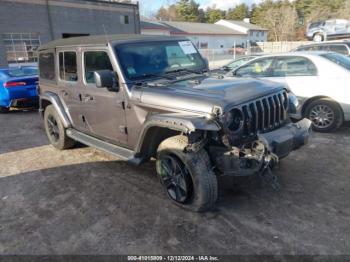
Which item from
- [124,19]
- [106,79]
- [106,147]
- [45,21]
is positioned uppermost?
[124,19]

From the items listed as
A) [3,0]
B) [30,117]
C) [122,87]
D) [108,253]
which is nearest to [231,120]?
[122,87]

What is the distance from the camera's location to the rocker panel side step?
4.08 m

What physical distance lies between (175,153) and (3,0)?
23.1 metres

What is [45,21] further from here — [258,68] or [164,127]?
[164,127]

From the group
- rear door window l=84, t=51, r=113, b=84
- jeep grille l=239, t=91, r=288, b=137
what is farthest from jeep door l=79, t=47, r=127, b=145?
jeep grille l=239, t=91, r=288, b=137

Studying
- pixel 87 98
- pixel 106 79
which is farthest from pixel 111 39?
pixel 87 98

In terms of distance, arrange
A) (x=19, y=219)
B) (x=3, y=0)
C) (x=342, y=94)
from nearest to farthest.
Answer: (x=19, y=219), (x=342, y=94), (x=3, y=0)

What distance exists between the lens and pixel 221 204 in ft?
12.6

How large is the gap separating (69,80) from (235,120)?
3.02 meters

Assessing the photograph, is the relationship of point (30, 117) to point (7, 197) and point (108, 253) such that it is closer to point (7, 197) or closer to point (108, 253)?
point (7, 197)

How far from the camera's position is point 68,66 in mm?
5141

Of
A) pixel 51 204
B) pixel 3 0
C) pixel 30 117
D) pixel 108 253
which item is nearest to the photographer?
pixel 108 253

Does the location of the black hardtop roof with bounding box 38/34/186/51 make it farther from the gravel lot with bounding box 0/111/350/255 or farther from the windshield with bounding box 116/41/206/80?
the gravel lot with bounding box 0/111/350/255

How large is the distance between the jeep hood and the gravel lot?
1247 mm
